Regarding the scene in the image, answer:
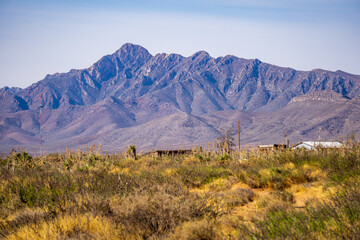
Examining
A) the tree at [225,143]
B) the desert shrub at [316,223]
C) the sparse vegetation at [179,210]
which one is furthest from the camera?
the tree at [225,143]

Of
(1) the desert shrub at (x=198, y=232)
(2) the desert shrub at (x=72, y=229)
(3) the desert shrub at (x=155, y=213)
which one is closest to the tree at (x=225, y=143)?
(3) the desert shrub at (x=155, y=213)

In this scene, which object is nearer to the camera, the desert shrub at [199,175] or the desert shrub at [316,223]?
the desert shrub at [316,223]

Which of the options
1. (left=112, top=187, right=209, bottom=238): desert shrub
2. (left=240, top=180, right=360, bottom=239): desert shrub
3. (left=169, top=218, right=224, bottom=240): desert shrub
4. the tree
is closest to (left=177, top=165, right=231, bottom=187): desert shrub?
(left=112, top=187, right=209, bottom=238): desert shrub

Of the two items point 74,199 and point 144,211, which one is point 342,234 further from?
point 74,199

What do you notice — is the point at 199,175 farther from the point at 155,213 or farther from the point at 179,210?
the point at 155,213

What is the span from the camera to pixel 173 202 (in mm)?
8055

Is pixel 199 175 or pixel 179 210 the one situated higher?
pixel 179 210

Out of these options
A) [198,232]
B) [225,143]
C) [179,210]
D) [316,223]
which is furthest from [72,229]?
[225,143]

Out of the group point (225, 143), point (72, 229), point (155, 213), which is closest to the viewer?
point (72, 229)

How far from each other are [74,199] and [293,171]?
745 cm

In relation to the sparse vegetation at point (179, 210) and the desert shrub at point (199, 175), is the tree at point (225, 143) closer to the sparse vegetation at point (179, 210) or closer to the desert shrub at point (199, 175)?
the desert shrub at point (199, 175)

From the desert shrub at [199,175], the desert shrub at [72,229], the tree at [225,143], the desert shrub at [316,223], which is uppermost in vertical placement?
the desert shrub at [316,223]

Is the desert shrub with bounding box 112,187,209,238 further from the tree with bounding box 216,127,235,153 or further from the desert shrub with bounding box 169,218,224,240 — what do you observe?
the tree with bounding box 216,127,235,153

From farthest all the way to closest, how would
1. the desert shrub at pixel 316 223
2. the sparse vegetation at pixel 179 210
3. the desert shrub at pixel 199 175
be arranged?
1. the desert shrub at pixel 199 175
2. the sparse vegetation at pixel 179 210
3. the desert shrub at pixel 316 223
